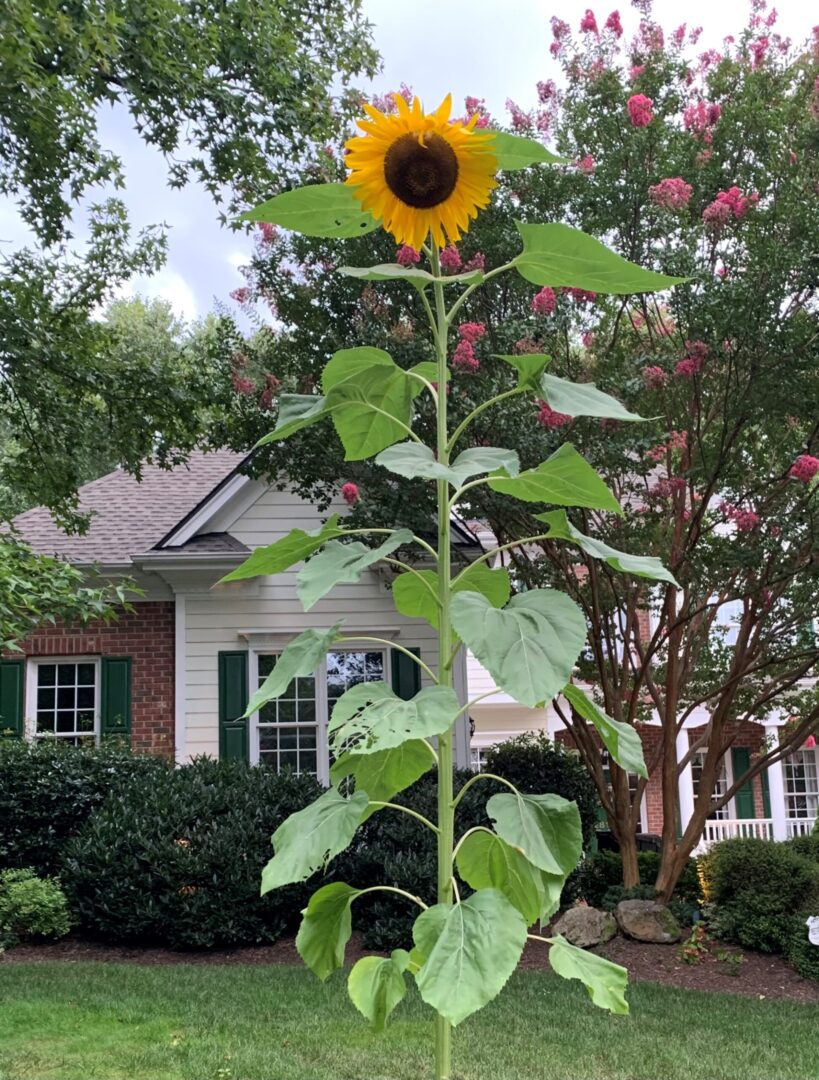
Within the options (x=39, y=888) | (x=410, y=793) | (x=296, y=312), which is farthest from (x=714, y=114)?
(x=39, y=888)

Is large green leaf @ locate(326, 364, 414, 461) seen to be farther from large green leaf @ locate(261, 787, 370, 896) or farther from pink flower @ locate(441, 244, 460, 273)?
pink flower @ locate(441, 244, 460, 273)

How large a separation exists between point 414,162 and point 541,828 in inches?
47.9

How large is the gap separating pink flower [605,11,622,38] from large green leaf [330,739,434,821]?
7923 millimetres

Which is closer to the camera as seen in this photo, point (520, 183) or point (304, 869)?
point (304, 869)

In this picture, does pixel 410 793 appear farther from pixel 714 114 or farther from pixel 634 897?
pixel 714 114

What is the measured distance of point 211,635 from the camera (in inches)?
420

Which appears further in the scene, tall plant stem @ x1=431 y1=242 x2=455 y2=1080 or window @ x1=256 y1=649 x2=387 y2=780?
window @ x1=256 y1=649 x2=387 y2=780

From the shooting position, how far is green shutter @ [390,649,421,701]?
10413 mm

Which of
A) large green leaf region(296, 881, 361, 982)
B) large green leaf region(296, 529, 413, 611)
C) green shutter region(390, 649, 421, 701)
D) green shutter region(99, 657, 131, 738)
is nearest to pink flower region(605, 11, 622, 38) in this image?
green shutter region(390, 649, 421, 701)

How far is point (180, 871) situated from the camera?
7.81 m

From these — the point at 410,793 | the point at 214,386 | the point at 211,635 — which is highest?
the point at 214,386

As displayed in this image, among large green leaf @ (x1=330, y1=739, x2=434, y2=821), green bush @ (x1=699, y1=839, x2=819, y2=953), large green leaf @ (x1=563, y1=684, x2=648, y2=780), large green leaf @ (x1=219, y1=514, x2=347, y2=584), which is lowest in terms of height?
green bush @ (x1=699, y1=839, x2=819, y2=953)

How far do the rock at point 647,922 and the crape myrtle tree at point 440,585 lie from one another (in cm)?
731

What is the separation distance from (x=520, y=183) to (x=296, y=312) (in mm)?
2213
